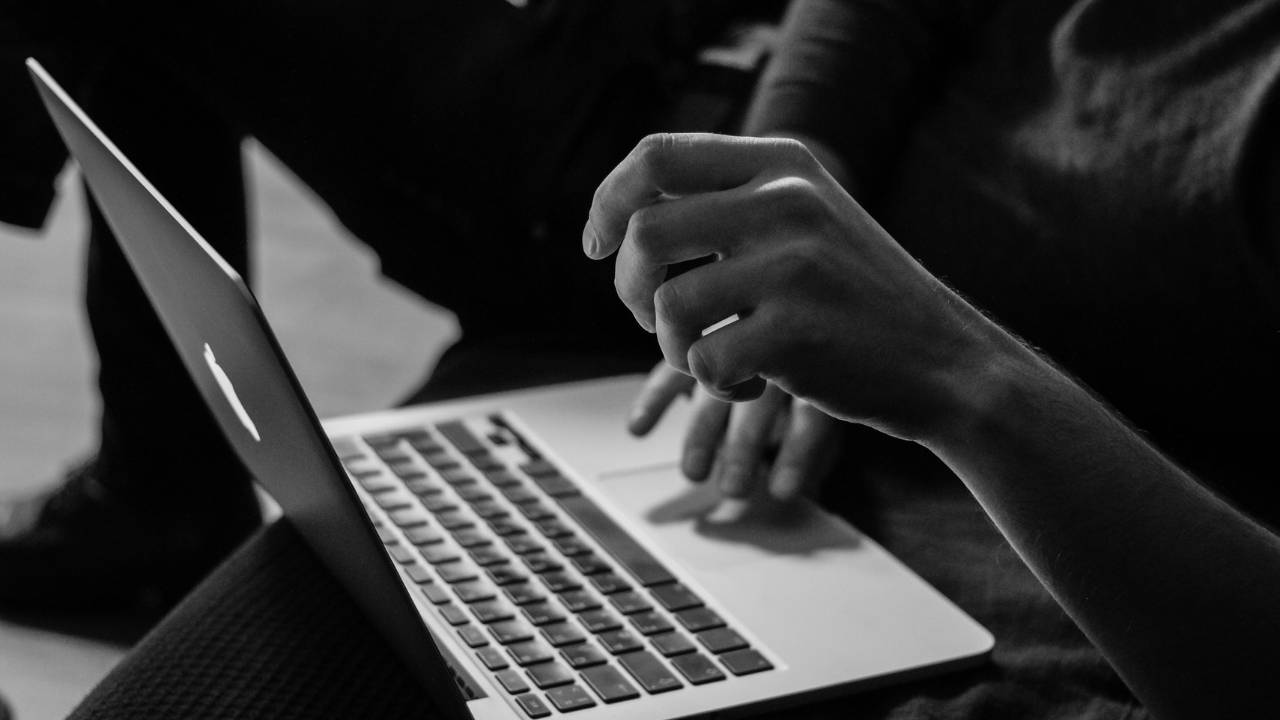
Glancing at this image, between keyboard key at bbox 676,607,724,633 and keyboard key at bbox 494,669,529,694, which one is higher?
A: keyboard key at bbox 676,607,724,633

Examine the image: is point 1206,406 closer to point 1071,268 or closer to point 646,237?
point 1071,268

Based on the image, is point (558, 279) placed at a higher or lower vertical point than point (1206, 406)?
lower

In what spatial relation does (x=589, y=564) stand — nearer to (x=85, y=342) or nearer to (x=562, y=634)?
(x=562, y=634)

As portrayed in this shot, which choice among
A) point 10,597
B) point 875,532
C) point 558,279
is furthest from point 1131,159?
point 10,597

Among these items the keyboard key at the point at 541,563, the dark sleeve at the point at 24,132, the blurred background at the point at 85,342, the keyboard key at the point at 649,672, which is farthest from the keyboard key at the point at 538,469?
the blurred background at the point at 85,342

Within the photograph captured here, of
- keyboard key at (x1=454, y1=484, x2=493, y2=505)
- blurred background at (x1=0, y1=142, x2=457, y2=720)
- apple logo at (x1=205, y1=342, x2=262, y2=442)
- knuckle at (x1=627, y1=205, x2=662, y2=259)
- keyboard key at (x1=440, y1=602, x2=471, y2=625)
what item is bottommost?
blurred background at (x1=0, y1=142, x2=457, y2=720)

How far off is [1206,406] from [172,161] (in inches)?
35.7

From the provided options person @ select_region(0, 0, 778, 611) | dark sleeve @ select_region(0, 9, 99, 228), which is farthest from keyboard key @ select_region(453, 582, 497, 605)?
dark sleeve @ select_region(0, 9, 99, 228)

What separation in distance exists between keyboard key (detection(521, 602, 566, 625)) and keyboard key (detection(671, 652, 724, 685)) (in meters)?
0.07

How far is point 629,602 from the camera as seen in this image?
2.25 ft

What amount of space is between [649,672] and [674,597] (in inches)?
2.9

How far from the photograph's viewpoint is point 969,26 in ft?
3.56

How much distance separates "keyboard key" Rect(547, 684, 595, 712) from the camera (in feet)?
1.94

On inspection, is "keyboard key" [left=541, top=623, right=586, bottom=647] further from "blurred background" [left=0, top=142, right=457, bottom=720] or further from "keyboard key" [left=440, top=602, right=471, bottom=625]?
"blurred background" [left=0, top=142, right=457, bottom=720]
